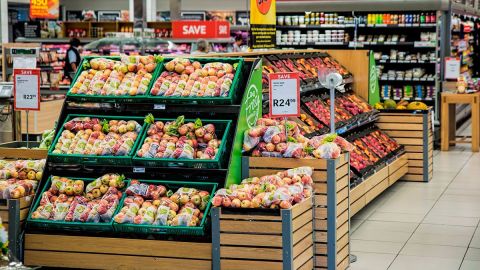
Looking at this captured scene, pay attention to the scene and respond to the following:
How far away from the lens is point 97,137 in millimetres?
6035

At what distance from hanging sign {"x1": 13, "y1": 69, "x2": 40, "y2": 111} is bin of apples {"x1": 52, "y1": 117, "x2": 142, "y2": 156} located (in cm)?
81

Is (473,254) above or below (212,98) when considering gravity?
below

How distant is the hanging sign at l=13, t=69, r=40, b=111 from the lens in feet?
22.5

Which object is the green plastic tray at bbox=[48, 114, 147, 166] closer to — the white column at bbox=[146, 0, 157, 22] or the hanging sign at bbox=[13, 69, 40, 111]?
the hanging sign at bbox=[13, 69, 40, 111]

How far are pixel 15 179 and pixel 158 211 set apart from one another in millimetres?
1251

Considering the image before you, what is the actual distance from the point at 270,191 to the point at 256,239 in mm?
381

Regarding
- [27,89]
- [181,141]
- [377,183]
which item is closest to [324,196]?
[181,141]

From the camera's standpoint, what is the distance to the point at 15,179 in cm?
612

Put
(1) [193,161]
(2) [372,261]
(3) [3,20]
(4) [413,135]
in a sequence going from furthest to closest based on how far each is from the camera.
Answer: (3) [3,20]
(4) [413,135]
(2) [372,261]
(1) [193,161]

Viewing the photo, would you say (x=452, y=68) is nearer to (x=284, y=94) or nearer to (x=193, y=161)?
(x=284, y=94)

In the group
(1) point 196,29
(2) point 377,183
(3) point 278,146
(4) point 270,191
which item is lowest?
(2) point 377,183

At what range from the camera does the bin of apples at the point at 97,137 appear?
591cm

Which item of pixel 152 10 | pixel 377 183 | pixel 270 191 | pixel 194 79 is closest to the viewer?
pixel 270 191

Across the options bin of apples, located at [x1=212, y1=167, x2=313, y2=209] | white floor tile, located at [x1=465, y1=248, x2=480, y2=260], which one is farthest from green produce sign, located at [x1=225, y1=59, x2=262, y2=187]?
white floor tile, located at [x1=465, y1=248, x2=480, y2=260]
